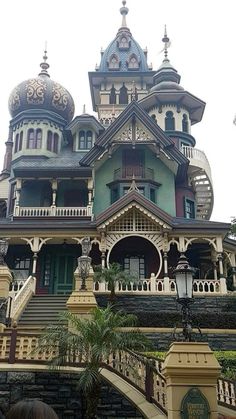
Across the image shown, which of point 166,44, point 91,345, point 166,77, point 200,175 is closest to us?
point 91,345

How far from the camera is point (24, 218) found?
2775cm

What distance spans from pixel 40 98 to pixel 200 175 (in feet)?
39.7

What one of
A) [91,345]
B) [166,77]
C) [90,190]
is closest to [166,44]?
[166,77]

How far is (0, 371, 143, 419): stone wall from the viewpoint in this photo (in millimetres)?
10844

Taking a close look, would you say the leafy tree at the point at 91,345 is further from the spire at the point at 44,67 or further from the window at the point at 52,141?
the spire at the point at 44,67

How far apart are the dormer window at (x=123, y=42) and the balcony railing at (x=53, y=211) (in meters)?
22.6

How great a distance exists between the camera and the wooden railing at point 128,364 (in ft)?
33.8

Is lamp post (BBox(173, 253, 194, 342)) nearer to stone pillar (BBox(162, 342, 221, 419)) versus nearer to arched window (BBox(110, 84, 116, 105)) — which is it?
stone pillar (BBox(162, 342, 221, 419))

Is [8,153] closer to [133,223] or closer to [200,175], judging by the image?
[200,175]

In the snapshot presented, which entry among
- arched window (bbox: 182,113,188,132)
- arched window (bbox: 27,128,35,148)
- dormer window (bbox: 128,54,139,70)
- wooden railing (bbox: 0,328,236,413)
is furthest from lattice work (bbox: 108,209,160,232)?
dormer window (bbox: 128,54,139,70)

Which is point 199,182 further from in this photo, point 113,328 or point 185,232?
point 113,328

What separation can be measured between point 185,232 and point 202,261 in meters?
3.58

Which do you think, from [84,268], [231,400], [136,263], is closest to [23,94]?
[136,263]

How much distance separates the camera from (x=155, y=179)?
2969cm
